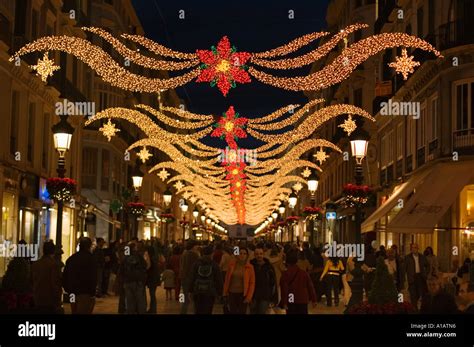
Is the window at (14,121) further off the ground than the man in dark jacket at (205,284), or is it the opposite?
the window at (14,121)

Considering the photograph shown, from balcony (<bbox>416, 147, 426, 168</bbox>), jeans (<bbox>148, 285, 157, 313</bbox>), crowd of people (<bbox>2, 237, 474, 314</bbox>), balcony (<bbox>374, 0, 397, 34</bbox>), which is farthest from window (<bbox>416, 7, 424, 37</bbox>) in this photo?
jeans (<bbox>148, 285, 157, 313</bbox>)

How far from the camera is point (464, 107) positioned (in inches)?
1243

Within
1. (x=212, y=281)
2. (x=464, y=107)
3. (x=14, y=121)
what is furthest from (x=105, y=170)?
(x=212, y=281)

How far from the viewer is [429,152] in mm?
34062

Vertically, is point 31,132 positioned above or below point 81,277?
above

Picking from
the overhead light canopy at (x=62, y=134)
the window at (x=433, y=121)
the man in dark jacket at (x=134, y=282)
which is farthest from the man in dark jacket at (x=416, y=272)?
the window at (x=433, y=121)

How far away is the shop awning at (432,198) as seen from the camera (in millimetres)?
26328

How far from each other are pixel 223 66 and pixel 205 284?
344 inches

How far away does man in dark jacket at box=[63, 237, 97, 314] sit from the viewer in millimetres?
16609

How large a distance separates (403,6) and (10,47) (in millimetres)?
17332

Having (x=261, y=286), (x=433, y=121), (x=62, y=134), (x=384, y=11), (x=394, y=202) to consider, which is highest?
(x=384, y=11)

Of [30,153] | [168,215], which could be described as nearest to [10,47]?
[30,153]

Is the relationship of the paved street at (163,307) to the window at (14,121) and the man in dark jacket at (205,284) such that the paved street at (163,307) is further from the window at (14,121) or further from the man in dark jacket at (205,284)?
the window at (14,121)

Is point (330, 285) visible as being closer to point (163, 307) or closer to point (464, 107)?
point (163, 307)
